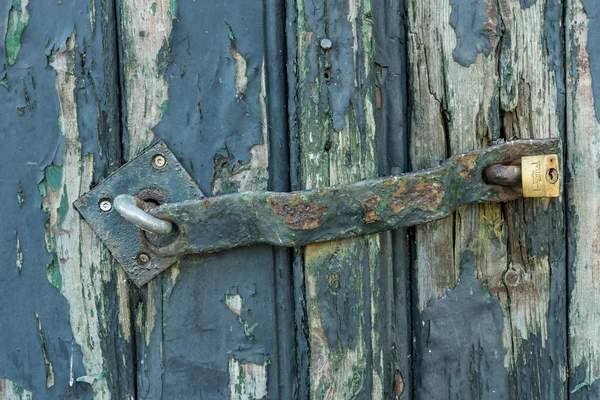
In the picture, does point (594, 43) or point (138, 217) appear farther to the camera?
point (594, 43)

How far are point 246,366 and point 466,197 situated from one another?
0.36 metres

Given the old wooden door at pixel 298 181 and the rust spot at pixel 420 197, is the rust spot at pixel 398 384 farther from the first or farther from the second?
the rust spot at pixel 420 197

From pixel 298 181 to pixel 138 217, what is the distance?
0.20m

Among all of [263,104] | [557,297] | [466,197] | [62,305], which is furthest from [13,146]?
[557,297]

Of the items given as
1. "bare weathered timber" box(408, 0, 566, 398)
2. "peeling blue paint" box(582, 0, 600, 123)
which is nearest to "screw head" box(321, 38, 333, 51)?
"bare weathered timber" box(408, 0, 566, 398)

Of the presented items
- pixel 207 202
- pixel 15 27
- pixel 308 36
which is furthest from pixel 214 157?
pixel 15 27

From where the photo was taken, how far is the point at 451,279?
31.9 inches

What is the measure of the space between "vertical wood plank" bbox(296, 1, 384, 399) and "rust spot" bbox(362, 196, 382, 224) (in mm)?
32

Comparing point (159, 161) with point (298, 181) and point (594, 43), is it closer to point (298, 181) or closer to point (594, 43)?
point (298, 181)

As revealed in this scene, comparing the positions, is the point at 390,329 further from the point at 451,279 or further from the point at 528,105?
the point at 528,105

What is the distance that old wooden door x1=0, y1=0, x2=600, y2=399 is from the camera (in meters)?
0.74

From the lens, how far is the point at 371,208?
728 mm

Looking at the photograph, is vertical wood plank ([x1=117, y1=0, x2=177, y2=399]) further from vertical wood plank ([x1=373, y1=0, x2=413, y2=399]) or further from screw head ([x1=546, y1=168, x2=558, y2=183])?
screw head ([x1=546, y1=168, x2=558, y2=183])

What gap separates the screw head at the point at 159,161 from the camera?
0.75m
